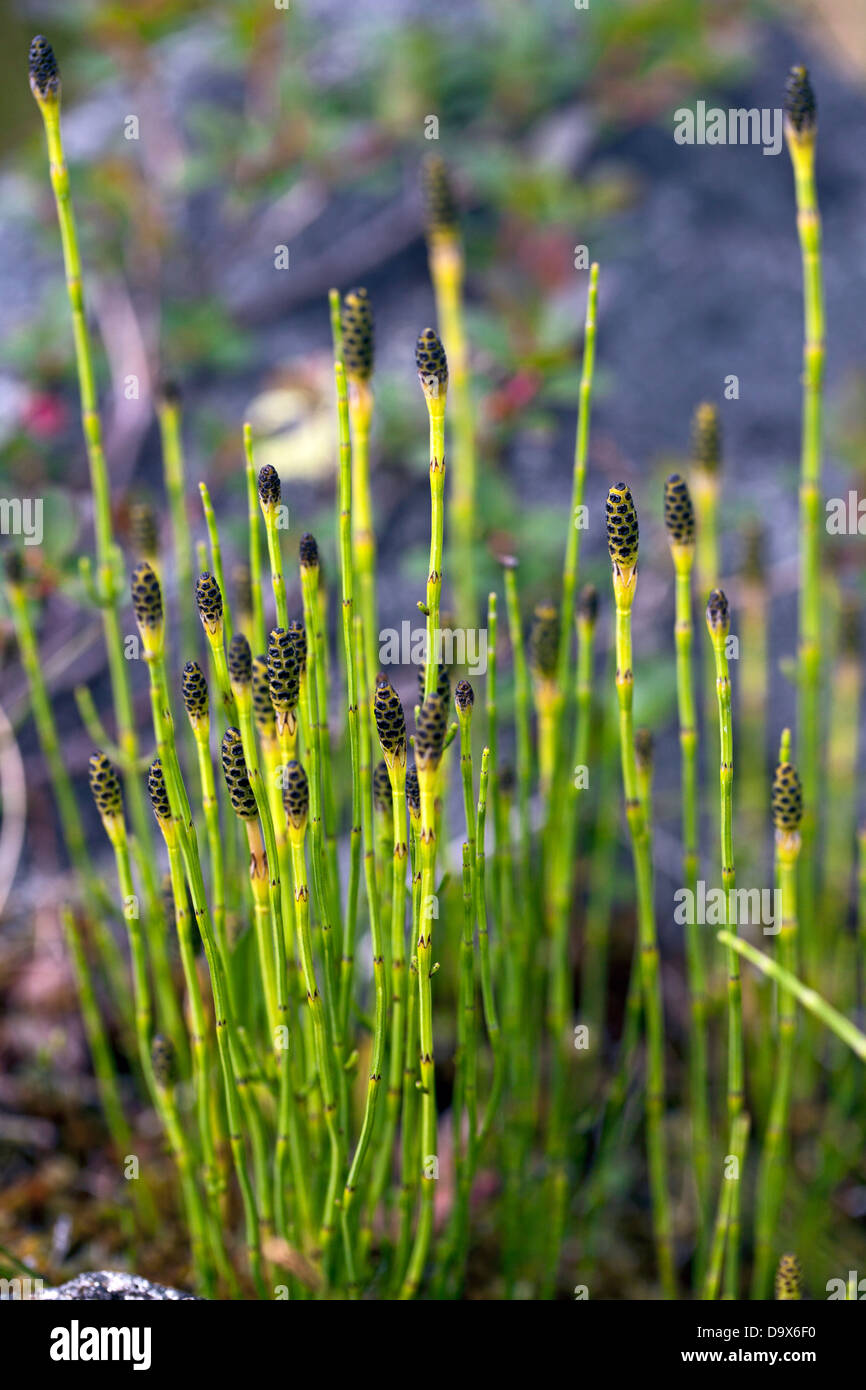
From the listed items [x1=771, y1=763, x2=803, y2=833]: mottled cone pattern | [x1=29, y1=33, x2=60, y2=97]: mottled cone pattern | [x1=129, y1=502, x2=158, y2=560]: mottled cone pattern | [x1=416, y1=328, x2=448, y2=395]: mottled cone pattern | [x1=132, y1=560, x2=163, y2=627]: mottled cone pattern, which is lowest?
[x1=771, y1=763, x2=803, y2=833]: mottled cone pattern

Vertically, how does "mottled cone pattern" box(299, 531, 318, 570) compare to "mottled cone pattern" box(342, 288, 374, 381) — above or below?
below

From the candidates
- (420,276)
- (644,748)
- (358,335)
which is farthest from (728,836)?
(420,276)

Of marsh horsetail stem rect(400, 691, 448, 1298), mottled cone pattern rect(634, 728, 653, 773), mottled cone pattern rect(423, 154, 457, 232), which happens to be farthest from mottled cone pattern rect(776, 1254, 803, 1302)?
mottled cone pattern rect(423, 154, 457, 232)

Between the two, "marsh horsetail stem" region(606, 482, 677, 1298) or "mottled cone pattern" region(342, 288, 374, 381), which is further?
"mottled cone pattern" region(342, 288, 374, 381)

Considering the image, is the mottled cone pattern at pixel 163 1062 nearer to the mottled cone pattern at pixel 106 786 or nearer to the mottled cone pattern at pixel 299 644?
the mottled cone pattern at pixel 106 786

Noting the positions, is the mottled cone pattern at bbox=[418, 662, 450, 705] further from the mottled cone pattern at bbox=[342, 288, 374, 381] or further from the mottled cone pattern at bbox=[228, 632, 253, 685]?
the mottled cone pattern at bbox=[342, 288, 374, 381]
